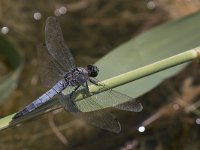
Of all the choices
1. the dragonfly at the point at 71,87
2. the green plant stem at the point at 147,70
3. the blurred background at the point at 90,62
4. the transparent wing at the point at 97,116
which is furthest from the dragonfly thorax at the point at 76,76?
the blurred background at the point at 90,62

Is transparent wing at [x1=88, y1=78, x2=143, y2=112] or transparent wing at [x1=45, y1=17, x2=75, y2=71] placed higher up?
transparent wing at [x1=45, y1=17, x2=75, y2=71]

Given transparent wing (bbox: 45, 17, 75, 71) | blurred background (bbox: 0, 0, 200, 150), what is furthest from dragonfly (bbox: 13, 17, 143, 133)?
blurred background (bbox: 0, 0, 200, 150)

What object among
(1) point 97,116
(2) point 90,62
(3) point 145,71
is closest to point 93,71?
(1) point 97,116

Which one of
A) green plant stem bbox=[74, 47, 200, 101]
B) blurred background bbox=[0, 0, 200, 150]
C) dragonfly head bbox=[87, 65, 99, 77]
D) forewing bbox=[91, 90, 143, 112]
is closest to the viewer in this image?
green plant stem bbox=[74, 47, 200, 101]

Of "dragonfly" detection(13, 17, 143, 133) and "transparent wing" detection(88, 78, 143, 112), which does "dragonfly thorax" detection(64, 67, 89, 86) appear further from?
"transparent wing" detection(88, 78, 143, 112)

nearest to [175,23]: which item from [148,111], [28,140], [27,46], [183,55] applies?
[183,55]

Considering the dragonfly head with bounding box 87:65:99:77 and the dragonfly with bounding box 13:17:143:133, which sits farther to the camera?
the dragonfly head with bounding box 87:65:99:77
